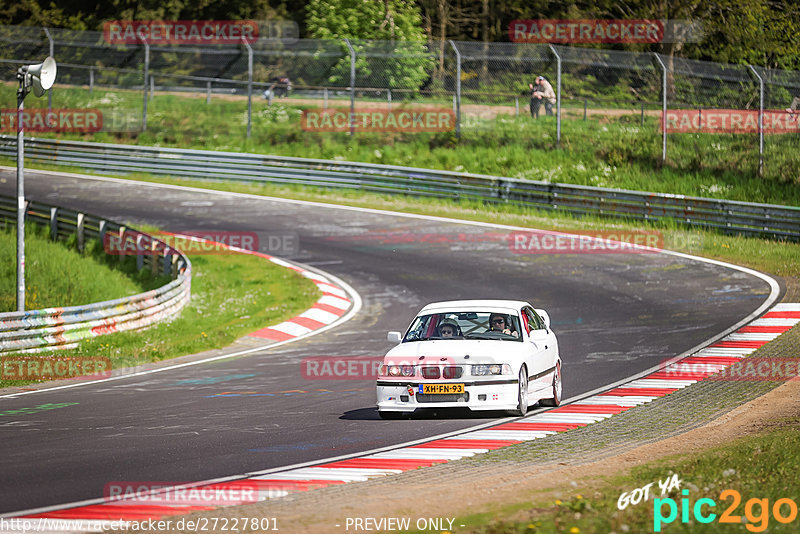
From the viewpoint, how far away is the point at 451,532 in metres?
6.80

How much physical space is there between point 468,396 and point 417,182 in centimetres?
2146

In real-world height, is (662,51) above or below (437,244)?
above

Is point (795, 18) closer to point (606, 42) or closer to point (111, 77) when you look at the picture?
point (606, 42)

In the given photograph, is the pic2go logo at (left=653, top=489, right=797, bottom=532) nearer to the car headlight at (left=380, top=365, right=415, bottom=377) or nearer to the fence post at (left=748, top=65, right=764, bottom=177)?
the car headlight at (left=380, top=365, right=415, bottom=377)

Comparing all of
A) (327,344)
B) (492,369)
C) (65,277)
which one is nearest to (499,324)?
(492,369)

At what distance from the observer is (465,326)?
1259 centimetres

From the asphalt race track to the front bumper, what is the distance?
263 millimetres

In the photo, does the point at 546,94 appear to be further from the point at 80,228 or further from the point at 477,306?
the point at 477,306

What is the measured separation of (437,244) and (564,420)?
14990mm

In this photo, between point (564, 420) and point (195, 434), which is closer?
point (195, 434)

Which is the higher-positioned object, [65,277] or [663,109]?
[663,109]

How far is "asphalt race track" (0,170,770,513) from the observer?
9797 mm

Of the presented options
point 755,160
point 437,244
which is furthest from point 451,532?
point 755,160

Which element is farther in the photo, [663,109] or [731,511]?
[663,109]
